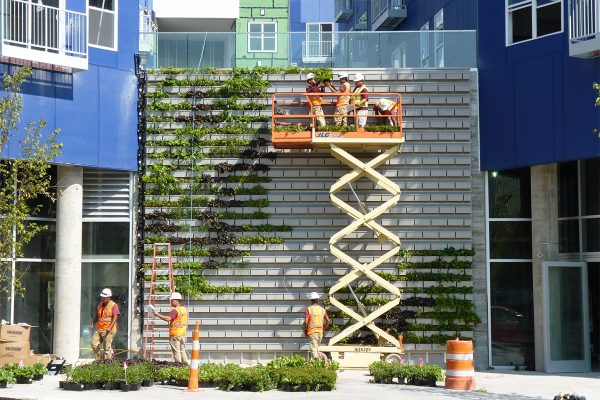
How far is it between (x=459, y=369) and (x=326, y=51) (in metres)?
9.72

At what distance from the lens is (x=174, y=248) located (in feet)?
88.4

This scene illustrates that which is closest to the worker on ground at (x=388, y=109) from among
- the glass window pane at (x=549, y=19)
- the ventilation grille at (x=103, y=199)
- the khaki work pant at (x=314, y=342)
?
the glass window pane at (x=549, y=19)

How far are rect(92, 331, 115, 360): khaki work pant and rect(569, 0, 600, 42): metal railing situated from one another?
11735 millimetres

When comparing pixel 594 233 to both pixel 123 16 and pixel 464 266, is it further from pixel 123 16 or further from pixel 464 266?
pixel 123 16

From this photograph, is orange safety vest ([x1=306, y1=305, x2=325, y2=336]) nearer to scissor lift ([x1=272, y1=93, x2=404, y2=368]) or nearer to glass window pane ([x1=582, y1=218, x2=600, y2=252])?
scissor lift ([x1=272, y1=93, x2=404, y2=368])

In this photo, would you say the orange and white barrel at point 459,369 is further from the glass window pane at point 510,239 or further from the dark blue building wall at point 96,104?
the dark blue building wall at point 96,104

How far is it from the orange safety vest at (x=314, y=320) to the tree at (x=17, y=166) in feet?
19.4

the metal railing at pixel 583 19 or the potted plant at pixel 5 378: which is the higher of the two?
the metal railing at pixel 583 19

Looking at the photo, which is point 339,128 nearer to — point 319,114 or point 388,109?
point 319,114

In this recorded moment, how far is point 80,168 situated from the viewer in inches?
1055

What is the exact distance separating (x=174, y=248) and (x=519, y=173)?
330 inches

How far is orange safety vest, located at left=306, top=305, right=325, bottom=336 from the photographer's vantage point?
24.2 m

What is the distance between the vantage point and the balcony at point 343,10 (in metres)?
48.1

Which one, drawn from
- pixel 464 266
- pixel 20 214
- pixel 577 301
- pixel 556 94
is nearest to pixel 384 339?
pixel 464 266
